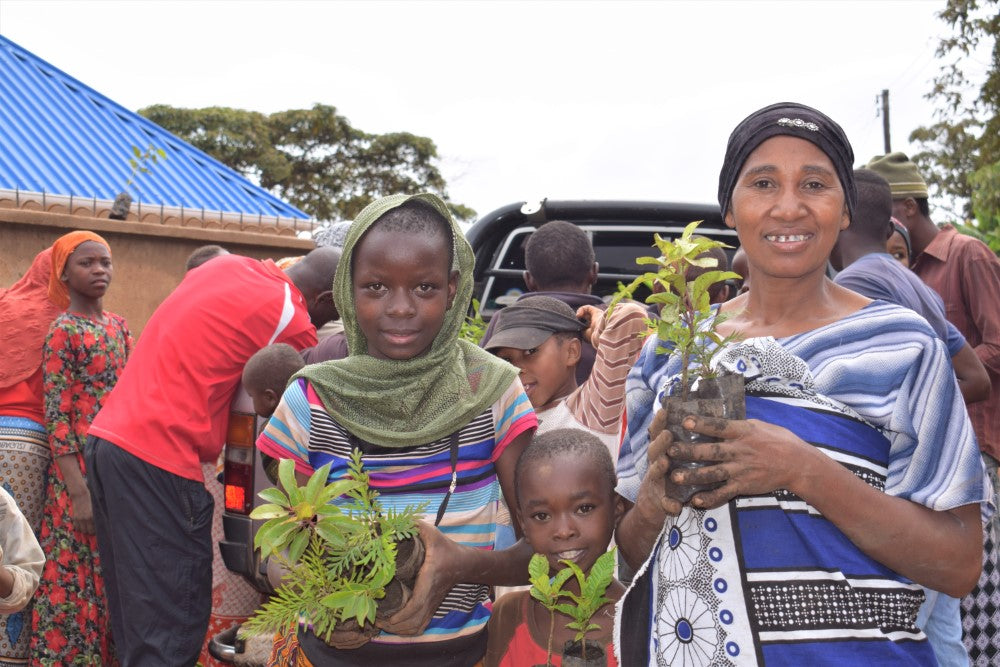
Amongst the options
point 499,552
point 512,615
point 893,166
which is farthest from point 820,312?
point 893,166

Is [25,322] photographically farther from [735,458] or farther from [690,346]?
[735,458]

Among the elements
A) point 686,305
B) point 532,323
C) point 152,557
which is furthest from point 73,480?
point 686,305

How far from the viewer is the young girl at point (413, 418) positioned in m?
2.20

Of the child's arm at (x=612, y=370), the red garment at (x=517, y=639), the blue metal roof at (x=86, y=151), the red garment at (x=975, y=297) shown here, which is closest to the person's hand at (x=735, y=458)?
the red garment at (x=517, y=639)

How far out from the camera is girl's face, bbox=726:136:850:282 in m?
1.83

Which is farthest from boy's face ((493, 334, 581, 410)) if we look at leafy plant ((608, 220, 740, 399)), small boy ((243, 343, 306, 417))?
leafy plant ((608, 220, 740, 399))

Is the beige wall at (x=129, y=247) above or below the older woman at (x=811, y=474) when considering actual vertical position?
above

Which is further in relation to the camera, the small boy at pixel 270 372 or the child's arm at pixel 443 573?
the small boy at pixel 270 372

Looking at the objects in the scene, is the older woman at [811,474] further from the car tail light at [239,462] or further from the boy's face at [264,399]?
the car tail light at [239,462]

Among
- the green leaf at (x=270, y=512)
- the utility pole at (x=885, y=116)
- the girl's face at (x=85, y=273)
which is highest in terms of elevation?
the utility pole at (x=885, y=116)

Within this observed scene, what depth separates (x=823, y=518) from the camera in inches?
67.6

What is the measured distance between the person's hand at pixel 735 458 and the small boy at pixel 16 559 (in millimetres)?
2571

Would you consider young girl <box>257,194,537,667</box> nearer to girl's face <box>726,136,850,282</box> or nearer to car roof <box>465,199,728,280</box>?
girl's face <box>726,136,850,282</box>

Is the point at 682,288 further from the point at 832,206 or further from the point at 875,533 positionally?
the point at 875,533
